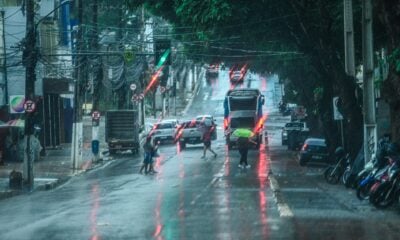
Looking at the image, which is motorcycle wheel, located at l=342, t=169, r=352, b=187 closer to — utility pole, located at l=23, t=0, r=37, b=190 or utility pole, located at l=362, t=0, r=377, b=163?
utility pole, located at l=362, t=0, r=377, b=163

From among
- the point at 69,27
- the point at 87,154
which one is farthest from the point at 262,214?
the point at 69,27

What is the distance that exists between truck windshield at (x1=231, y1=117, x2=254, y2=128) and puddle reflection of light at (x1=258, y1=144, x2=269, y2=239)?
3.98 m

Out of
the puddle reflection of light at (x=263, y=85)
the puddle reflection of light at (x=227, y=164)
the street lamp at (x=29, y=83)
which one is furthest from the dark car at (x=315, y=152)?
the puddle reflection of light at (x=263, y=85)

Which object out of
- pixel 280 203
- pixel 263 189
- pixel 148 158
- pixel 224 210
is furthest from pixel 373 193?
pixel 148 158

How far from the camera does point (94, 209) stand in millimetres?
21031

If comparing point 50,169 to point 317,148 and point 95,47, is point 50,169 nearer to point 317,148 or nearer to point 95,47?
point 95,47

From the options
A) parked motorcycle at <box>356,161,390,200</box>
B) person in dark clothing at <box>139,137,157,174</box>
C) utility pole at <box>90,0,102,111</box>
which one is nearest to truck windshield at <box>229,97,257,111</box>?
utility pole at <box>90,0,102,111</box>

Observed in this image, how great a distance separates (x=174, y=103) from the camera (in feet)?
320

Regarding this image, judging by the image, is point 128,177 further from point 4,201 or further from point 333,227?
point 333,227

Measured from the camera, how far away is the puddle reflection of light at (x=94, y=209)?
1565 centimetres

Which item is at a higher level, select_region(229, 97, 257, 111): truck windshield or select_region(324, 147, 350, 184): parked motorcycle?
select_region(229, 97, 257, 111): truck windshield

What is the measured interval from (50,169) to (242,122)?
17.9 metres

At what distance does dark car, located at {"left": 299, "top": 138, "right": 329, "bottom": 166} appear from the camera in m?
38.0

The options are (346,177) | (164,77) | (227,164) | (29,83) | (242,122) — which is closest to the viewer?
(346,177)
